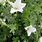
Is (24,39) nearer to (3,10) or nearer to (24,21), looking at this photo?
(24,21)

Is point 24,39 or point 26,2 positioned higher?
point 26,2

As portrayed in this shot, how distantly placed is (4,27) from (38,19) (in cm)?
21

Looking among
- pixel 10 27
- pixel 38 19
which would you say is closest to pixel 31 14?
pixel 38 19

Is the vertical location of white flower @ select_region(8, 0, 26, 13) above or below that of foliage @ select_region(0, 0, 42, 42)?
above

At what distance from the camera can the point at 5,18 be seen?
110 cm

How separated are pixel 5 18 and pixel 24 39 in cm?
17

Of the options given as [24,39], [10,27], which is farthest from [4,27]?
[24,39]

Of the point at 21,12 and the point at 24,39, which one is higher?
the point at 21,12

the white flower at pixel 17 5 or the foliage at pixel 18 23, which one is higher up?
the white flower at pixel 17 5

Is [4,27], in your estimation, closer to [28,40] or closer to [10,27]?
[10,27]

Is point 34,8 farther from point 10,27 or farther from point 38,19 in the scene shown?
point 10,27

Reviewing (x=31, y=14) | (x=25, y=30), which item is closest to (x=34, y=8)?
(x=31, y=14)

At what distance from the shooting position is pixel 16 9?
113cm

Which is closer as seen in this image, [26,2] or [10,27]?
[10,27]
